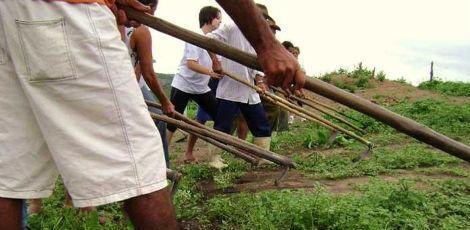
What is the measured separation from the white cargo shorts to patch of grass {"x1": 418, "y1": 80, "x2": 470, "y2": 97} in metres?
14.5

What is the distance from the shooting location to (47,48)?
1536mm

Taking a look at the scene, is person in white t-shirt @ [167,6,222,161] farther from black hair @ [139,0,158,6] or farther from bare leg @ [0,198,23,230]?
bare leg @ [0,198,23,230]

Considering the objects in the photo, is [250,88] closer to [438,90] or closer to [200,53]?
[200,53]

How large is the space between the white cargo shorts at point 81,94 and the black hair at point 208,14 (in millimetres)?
4097

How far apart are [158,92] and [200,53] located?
1651 millimetres

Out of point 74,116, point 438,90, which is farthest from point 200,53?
point 438,90

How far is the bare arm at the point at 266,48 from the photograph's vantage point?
5.91 ft

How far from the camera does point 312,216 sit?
3.09 metres

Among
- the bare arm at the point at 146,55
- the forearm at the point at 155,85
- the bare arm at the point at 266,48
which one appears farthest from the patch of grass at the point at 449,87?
the bare arm at the point at 266,48

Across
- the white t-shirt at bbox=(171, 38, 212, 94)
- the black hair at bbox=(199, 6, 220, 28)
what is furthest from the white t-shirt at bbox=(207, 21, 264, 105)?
the black hair at bbox=(199, 6, 220, 28)

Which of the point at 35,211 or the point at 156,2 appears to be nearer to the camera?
the point at 35,211

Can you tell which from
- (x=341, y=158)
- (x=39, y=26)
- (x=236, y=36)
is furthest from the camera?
(x=341, y=158)

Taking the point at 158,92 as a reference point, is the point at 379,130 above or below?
below

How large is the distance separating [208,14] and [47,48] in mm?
4213
